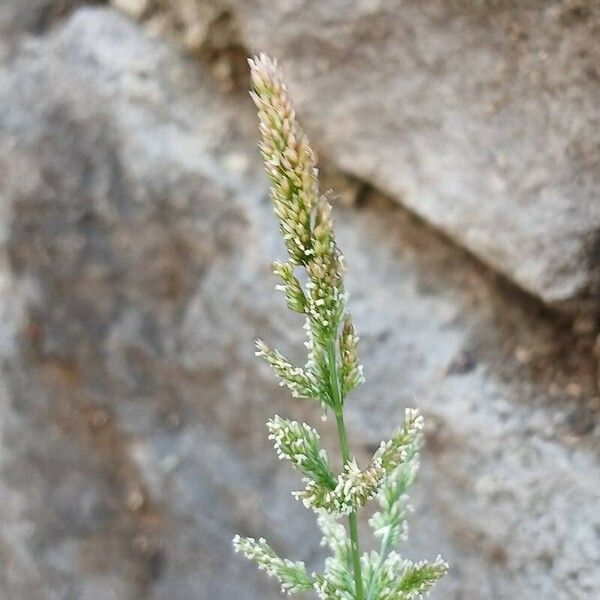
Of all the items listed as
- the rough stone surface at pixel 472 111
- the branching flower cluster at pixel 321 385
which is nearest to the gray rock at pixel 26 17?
the rough stone surface at pixel 472 111

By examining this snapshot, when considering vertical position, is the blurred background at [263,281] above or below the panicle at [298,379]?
above

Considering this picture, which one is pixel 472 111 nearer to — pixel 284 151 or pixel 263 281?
pixel 263 281

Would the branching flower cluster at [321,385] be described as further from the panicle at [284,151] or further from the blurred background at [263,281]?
the blurred background at [263,281]

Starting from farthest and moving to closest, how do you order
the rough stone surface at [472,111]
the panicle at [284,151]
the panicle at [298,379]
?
1. the rough stone surface at [472,111]
2. the panicle at [298,379]
3. the panicle at [284,151]

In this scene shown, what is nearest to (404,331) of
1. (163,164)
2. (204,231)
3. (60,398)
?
(204,231)

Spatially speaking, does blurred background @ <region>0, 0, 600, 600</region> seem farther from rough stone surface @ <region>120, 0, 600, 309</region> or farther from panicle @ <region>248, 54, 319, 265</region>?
panicle @ <region>248, 54, 319, 265</region>

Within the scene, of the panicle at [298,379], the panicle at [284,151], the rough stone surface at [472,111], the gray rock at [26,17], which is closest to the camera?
the panicle at [284,151]

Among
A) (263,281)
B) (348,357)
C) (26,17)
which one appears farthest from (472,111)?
(26,17)

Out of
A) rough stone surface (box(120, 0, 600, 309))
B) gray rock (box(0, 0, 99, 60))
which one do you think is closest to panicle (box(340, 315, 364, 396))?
rough stone surface (box(120, 0, 600, 309))

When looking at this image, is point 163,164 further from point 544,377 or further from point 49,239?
point 544,377
